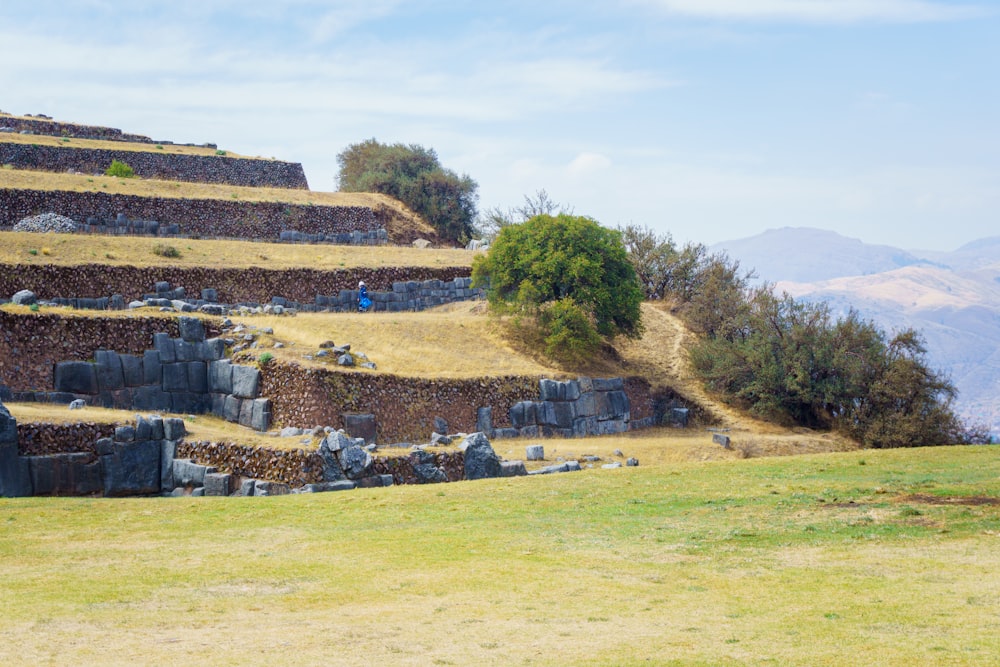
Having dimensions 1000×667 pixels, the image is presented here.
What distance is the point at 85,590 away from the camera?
49.5ft

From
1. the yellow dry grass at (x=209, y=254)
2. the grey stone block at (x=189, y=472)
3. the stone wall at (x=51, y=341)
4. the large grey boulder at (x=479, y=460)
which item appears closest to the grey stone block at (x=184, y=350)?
the stone wall at (x=51, y=341)

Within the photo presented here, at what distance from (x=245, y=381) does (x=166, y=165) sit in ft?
104

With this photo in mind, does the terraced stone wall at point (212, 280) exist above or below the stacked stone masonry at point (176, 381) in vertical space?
Answer: above

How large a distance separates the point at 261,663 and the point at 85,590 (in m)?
4.54

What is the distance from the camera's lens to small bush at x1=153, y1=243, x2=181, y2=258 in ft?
146

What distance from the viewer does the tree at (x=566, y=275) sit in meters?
42.7

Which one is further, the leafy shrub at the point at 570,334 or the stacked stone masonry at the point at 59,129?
the stacked stone masonry at the point at 59,129

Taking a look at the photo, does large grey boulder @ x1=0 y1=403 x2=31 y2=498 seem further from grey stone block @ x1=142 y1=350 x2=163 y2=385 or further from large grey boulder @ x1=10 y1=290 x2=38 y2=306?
large grey boulder @ x1=10 y1=290 x2=38 y2=306

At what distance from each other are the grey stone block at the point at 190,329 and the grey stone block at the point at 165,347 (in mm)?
488

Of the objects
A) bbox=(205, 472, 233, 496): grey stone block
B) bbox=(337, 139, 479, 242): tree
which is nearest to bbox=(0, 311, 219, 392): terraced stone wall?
bbox=(205, 472, 233, 496): grey stone block

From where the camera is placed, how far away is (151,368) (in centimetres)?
3428

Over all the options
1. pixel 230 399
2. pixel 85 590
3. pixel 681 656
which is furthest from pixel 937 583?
pixel 230 399

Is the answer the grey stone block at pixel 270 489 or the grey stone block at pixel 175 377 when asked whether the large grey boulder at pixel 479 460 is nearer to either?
the grey stone block at pixel 270 489

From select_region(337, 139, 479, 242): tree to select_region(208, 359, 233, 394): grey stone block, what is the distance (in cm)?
3114
